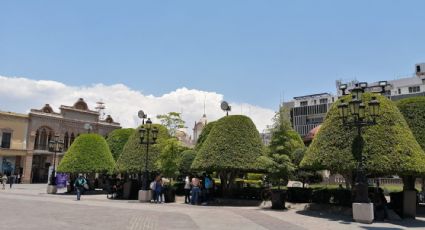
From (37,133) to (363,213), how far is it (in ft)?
159

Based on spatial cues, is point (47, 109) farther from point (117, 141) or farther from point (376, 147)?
point (376, 147)

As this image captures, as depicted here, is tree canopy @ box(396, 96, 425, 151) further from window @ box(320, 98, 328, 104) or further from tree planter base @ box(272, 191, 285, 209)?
window @ box(320, 98, 328, 104)

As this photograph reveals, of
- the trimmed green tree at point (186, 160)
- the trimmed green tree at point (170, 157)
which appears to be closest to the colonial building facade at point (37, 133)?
the trimmed green tree at point (186, 160)

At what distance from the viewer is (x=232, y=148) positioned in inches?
895

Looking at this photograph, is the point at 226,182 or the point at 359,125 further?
the point at 226,182

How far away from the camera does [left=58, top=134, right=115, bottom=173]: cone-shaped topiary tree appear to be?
1202 inches

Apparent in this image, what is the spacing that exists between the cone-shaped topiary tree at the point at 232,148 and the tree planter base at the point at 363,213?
26.7 feet

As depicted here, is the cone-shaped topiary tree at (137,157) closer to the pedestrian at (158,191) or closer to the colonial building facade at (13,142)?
the pedestrian at (158,191)

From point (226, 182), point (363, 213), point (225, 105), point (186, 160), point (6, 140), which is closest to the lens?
point (363, 213)

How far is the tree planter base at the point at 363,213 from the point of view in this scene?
564 inches

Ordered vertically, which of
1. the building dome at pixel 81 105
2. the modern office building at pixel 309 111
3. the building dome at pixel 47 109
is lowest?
the building dome at pixel 47 109

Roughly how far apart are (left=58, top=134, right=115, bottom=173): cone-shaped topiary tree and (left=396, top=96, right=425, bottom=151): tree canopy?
22.0 m

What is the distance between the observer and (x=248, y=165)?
22.2 m

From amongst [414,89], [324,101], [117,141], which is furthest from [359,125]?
[324,101]
